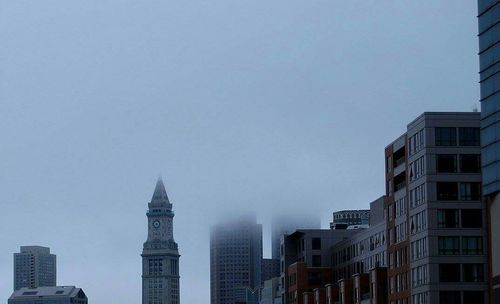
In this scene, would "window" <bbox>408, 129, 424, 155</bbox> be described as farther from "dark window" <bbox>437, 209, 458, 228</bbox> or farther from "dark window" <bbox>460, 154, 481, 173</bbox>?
"dark window" <bbox>437, 209, 458, 228</bbox>

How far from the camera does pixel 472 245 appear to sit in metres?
128

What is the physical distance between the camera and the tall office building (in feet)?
309

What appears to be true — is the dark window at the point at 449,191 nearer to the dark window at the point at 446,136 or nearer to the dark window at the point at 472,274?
the dark window at the point at 446,136

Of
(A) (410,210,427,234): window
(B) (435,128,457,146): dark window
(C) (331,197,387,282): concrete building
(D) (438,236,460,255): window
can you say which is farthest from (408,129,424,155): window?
(C) (331,197,387,282): concrete building

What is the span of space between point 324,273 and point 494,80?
9427 cm

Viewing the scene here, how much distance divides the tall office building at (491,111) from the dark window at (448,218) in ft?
99.1

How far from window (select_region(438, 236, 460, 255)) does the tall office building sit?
98.3 ft

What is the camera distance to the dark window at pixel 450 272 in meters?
127

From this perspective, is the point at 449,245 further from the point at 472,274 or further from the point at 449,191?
the point at 449,191

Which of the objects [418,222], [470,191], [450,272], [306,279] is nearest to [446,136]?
[470,191]

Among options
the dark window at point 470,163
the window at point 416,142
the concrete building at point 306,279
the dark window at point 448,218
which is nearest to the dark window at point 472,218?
the dark window at point 448,218

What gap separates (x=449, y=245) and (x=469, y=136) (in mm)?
10149

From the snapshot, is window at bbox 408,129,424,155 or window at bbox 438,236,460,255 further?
window at bbox 408,129,424,155

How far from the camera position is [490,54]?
314 feet
